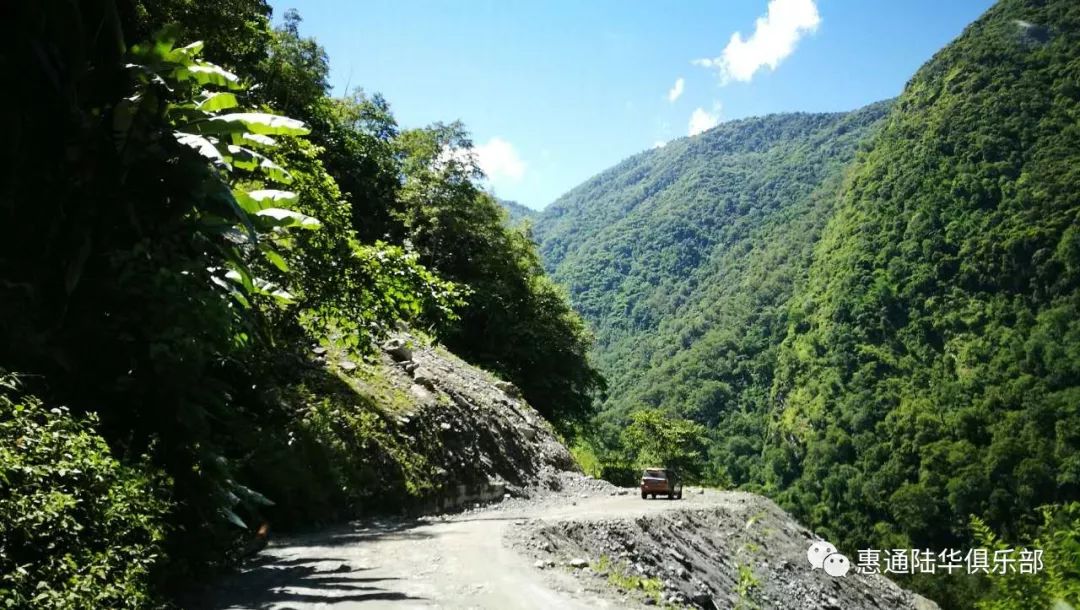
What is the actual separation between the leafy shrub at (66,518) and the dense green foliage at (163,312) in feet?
0.05

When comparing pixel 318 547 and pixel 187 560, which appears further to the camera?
pixel 318 547

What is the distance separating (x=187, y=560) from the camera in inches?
291

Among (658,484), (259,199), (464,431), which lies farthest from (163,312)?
(658,484)

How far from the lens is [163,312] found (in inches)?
305

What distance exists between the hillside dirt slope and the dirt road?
0.02 m

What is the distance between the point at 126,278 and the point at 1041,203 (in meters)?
131

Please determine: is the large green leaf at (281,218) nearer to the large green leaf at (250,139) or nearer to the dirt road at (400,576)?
the large green leaf at (250,139)

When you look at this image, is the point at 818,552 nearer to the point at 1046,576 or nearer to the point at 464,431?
the point at 464,431

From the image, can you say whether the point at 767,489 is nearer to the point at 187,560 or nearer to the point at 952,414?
the point at 952,414

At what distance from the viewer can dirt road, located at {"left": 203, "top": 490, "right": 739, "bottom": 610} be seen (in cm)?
750

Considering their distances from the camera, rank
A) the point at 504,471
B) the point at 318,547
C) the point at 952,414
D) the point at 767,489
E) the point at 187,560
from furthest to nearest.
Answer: the point at 767,489 → the point at 952,414 → the point at 504,471 → the point at 318,547 → the point at 187,560

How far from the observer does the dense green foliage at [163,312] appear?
5.44 metres

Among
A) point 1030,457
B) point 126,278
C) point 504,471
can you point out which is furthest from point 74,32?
point 1030,457

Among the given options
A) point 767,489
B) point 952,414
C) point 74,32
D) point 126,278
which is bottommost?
point 767,489
